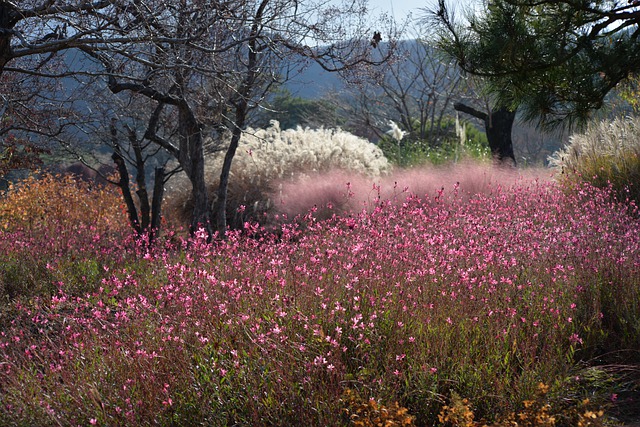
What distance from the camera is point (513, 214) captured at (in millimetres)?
6484

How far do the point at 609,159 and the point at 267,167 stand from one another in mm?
5547

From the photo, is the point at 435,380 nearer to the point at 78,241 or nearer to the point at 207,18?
the point at 207,18

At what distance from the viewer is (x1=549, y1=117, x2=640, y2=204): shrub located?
30.4ft

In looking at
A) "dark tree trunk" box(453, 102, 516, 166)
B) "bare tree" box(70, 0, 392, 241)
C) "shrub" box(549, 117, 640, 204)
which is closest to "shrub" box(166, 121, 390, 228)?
"bare tree" box(70, 0, 392, 241)

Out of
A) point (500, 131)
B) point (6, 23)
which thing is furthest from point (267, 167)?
point (500, 131)

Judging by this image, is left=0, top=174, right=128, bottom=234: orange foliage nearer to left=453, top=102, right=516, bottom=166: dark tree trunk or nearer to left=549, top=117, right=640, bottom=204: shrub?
left=549, top=117, right=640, bottom=204: shrub

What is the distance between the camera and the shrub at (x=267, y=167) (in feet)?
36.7

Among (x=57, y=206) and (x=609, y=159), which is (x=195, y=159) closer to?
(x=57, y=206)

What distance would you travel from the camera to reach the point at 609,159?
969 cm

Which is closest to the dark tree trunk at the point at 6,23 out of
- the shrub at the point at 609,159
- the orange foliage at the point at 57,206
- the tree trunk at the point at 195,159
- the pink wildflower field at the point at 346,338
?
the pink wildflower field at the point at 346,338

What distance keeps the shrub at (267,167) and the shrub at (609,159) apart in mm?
3381

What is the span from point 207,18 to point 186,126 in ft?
12.6

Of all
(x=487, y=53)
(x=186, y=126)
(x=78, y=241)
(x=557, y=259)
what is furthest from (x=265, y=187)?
(x=557, y=259)

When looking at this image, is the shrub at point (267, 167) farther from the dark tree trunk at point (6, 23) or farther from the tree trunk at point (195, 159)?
the dark tree trunk at point (6, 23)
